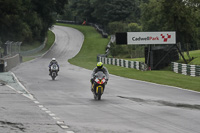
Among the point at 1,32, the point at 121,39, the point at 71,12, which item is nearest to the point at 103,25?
the point at 71,12

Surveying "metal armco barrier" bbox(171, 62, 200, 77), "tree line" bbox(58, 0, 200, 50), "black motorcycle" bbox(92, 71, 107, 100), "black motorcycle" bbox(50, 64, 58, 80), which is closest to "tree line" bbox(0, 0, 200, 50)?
"tree line" bbox(58, 0, 200, 50)

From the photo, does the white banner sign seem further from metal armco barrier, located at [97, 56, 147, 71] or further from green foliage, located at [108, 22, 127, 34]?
green foliage, located at [108, 22, 127, 34]

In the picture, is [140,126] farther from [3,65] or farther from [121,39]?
[121,39]

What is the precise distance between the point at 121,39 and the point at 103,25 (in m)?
76.7

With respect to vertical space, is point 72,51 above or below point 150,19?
below

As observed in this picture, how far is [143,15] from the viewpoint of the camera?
9675 cm

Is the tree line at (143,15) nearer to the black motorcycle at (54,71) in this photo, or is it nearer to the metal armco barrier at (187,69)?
the metal armco barrier at (187,69)

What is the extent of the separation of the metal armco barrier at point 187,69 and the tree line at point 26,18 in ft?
118

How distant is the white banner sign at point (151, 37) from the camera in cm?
4378

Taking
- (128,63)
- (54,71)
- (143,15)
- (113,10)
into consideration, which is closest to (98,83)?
(54,71)

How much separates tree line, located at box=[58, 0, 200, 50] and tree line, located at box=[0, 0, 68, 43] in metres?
10.6

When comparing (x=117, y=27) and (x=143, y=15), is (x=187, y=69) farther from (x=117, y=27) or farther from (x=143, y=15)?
(x=117, y=27)

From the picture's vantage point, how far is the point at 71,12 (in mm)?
141750

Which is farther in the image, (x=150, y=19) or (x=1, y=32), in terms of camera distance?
(x=150, y=19)
